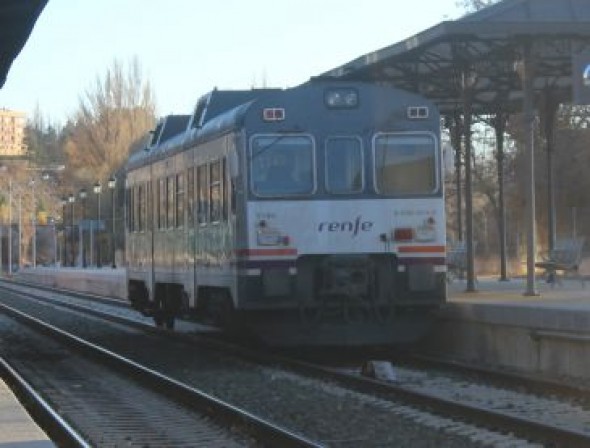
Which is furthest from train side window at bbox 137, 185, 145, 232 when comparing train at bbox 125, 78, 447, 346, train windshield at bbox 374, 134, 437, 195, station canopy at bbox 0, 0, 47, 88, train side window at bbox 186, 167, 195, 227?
train windshield at bbox 374, 134, 437, 195

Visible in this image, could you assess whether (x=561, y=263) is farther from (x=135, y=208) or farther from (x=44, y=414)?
(x=44, y=414)

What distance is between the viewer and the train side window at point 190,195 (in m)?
17.0

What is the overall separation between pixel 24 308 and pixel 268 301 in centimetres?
2416

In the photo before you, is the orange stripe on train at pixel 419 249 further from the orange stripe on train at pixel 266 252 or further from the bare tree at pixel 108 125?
the bare tree at pixel 108 125

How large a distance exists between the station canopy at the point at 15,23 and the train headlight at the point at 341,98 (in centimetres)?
413

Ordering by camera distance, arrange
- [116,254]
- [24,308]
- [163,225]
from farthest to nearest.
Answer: [116,254]
[24,308]
[163,225]

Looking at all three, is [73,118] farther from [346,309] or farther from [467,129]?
[346,309]

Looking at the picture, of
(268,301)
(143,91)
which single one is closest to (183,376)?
(268,301)

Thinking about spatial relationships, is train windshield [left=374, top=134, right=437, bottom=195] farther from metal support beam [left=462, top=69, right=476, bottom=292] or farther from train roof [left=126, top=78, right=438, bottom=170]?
metal support beam [left=462, top=69, right=476, bottom=292]

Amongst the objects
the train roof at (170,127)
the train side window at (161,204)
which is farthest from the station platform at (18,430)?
the train roof at (170,127)

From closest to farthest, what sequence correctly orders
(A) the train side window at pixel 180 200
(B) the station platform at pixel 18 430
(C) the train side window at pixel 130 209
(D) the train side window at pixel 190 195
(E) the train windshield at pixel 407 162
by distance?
(B) the station platform at pixel 18 430 → (E) the train windshield at pixel 407 162 → (D) the train side window at pixel 190 195 → (A) the train side window at pixel 180 200 → (C) the train side window at pixel 130 209

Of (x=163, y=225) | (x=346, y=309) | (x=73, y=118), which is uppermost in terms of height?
(x=73, y=118)

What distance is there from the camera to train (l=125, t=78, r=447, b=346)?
1444cm

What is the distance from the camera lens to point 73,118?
291ft
